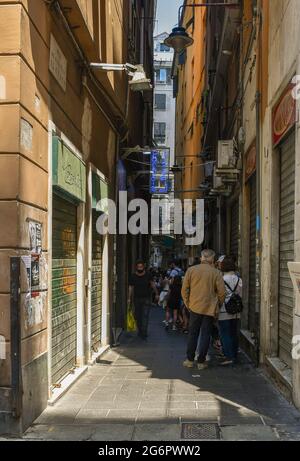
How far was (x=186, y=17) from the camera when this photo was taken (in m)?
34.1

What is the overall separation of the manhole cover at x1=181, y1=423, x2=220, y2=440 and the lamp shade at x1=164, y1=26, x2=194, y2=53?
25.4 feet

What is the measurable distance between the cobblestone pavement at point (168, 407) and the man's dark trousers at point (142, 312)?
3383 mm

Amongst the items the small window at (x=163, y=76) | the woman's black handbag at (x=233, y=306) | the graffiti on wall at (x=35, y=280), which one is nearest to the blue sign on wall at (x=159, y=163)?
the woman's black handbag at (x=233, y=306)

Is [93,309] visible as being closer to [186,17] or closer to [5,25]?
[5,25]

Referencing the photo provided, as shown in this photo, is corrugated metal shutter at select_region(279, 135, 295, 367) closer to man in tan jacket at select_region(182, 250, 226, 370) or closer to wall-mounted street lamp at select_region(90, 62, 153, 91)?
man in tan jacket at select_region(182, 250, 226, 370)

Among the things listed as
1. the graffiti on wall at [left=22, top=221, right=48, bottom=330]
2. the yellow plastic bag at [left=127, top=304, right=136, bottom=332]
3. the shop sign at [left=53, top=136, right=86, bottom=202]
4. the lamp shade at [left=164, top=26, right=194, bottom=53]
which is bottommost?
Answer: the yellow plastic bag at [left=127, top=304, right=136, bottom=332]

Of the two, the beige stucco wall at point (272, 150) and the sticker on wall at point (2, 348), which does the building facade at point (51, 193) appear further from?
the beige stucco wall at point (272, 150)

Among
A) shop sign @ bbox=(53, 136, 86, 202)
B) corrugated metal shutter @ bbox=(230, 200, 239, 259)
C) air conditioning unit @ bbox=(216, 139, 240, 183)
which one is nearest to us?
shop sign @ bbox=(53, 136, 86, 202)

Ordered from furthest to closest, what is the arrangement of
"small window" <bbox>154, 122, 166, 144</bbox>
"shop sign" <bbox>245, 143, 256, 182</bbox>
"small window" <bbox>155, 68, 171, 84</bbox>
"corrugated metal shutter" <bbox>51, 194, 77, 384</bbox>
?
"small window" <bbox>155, 68, 171, 84</bbox> → "small window" <bbox>154, 122, 166, 144</bbox> → "shop sign" <bbox>245, 143, 256, 182</bbox> → "corrugated metal shutter" <bbox>51, 194, 77, 384</bbox>

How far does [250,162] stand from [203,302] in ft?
11.0

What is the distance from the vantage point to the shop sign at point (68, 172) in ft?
23.0

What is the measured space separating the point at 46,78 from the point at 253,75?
17.2ft

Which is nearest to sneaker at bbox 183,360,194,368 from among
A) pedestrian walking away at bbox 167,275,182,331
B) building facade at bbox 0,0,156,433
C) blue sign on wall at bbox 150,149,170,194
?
building facade at bbox 0,0,156,433

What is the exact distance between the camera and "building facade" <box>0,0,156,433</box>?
5.64 meters
